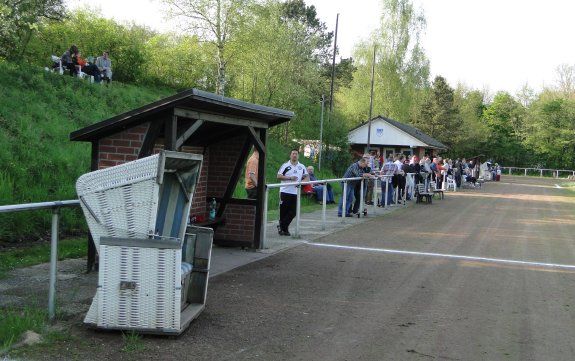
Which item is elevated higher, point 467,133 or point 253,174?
point 467,133

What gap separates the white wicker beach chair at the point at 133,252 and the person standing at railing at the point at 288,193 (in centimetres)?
693

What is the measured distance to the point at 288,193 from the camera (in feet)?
41.8

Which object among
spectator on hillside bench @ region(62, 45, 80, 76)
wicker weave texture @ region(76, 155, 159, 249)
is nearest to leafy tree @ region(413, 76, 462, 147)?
spectator on hillside bench @ region(62, 45, 80, 76)

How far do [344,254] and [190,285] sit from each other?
15.8 feet

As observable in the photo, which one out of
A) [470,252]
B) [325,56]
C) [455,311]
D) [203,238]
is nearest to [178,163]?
[203,238]

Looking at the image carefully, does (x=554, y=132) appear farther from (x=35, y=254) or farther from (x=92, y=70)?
(x=35, y=254)

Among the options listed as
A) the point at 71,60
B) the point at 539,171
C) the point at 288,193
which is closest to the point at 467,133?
the point at 539,171

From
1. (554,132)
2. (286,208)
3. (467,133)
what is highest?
(554,132)

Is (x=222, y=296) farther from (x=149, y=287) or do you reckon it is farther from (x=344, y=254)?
→ (x=344, y=254)

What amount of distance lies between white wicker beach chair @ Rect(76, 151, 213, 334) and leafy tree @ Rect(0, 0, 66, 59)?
11.5 m

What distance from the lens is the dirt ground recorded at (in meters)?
5.54

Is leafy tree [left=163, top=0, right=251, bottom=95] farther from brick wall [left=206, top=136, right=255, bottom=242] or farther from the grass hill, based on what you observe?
brick wall [left=206, top=136, right=255, bottom=242]

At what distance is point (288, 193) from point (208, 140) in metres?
2.40

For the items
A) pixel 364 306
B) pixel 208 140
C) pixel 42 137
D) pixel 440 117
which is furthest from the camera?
pixel 440 117
